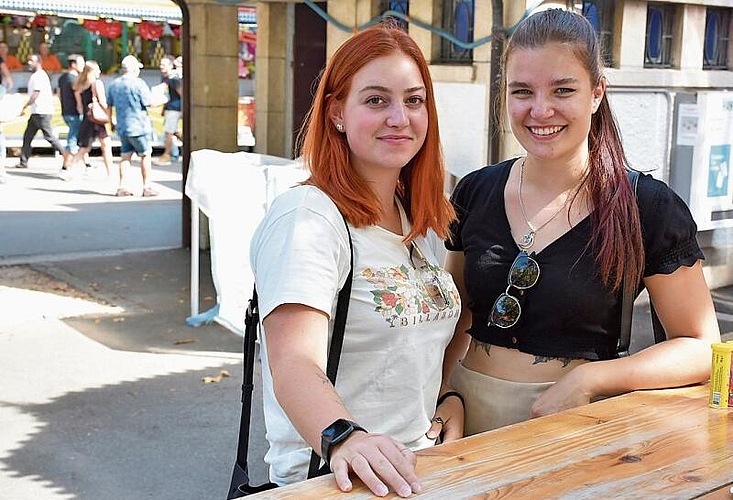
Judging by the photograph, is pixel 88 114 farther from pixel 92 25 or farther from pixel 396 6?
pixel 396 6

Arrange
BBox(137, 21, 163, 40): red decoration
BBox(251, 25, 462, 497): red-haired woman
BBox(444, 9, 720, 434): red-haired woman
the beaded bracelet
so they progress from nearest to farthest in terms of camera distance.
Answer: BBox(251, 25, 462, 497): red-haired woman < BBox(444, 9, 720, 434): red-haired woman < the beaded bracelet < BBox(137, 21, 163, 40): red decoration

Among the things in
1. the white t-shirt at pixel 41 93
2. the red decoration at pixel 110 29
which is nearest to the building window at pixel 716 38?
the white t-shirt at pixel 41 93

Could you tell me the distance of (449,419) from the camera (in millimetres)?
2771

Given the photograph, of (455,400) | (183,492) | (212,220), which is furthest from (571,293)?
(212,220)

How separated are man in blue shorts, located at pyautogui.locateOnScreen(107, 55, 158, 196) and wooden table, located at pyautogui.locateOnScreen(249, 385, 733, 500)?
12571 millimetres

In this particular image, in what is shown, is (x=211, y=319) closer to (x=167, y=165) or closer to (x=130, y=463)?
(x=130, y=463)

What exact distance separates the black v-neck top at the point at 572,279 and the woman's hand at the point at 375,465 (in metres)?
0.81

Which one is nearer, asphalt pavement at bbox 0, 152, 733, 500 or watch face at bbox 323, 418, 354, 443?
→ watch face at bbox 323, 418, 354, 443

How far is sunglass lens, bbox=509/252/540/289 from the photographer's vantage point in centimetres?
267

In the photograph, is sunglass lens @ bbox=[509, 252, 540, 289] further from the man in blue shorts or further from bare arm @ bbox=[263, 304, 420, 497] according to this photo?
the man in blue shorts

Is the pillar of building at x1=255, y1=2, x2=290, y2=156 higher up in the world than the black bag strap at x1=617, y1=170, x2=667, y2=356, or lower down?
higher up

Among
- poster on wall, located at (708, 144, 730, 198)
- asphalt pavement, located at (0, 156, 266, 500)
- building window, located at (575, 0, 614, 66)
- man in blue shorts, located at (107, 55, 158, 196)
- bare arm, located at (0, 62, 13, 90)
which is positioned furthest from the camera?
bare arm, located at (0, 62, 13, 90)

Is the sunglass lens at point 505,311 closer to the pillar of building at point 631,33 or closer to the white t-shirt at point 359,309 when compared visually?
the white t-shirt at point 359,309

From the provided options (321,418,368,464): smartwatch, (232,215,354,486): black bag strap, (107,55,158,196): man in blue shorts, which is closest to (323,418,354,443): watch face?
(321,418,368,464): smartwatch
